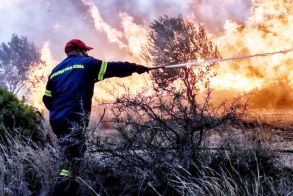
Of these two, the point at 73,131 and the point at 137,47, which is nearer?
the point at 73,131

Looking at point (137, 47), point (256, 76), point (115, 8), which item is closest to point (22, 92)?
point (115, 8)

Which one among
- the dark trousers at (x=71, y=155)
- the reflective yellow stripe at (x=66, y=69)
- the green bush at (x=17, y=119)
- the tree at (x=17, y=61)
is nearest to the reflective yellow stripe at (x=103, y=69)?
the reflective yellow stripe at (x=66, y=69)

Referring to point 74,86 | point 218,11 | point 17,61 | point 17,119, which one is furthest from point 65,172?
point 17,61

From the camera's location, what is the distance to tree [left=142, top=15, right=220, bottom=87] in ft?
69.8

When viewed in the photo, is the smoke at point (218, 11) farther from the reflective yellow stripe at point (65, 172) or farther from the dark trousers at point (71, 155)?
the reflective yellow stripe at point (65, 172)

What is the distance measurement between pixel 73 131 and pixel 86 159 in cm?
37

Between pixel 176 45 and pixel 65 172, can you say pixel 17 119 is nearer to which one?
pixel 65 172

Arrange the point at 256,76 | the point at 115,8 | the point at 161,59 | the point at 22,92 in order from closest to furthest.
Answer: the point at 256,76 → the point at 161,59 → the point at 115,8 → the point at 22,92

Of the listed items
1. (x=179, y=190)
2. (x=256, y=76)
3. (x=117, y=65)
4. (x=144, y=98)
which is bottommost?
(x=179, y=190)

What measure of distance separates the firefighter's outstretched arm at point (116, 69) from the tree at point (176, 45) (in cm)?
1472

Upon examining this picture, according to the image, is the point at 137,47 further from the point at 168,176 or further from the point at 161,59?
the point at 168,176

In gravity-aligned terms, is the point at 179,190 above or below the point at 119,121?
below

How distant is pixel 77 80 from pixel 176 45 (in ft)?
52.2

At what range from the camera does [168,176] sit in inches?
202
